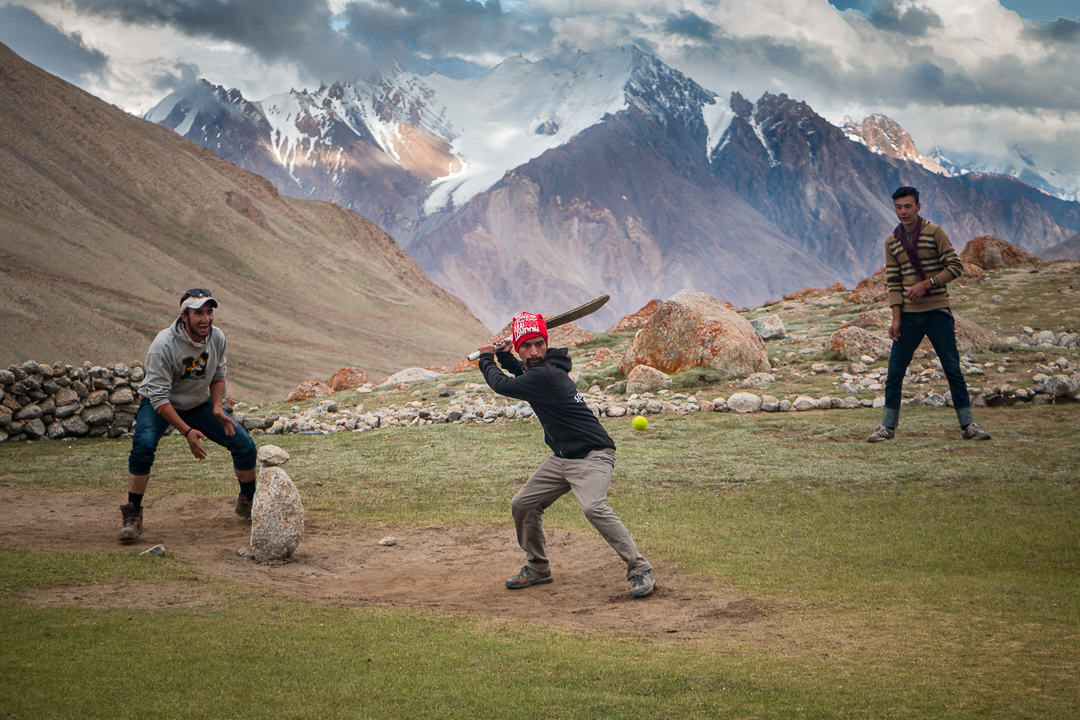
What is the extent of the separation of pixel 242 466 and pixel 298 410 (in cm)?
1197

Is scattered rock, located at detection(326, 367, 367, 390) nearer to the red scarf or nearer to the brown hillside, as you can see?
the red scarf

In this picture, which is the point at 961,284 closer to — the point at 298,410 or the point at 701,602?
the point at 298,410

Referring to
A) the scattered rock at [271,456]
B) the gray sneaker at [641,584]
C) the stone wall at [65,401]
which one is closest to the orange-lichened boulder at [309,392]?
the stone wall at [65,401]

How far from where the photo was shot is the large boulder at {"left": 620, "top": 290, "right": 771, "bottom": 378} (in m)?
17.6

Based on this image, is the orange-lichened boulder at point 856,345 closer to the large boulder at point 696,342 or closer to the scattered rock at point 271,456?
the large boulder at point 696,342

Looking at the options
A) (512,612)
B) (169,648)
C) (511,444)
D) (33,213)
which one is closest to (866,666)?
(512,612)

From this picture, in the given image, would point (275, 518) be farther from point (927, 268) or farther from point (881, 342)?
point (881, 342)

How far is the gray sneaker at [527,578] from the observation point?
6.66m

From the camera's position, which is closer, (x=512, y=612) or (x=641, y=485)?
(x=512, y=612)

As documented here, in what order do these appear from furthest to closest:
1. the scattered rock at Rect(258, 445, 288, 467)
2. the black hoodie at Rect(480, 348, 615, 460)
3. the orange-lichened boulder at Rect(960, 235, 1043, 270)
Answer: the orange-lichened boulder at Rect(960, 235, 1043, 270) → the scattered rock at Rect(258, 445, 288, 467) → the black hoodie at Rect(480, 348, 615, 460)

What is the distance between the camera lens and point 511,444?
12742 millimetres

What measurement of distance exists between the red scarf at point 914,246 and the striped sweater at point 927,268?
35mm

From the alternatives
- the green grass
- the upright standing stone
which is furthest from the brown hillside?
the green grass

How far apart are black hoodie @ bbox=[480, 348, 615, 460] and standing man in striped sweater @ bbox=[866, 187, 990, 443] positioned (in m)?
5.03
